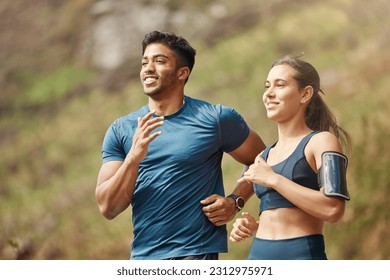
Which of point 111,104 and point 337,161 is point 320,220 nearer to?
point 337,161

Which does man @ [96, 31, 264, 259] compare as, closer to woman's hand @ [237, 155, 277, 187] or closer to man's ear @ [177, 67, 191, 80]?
man's ear @ [177, 67, 191, 80]

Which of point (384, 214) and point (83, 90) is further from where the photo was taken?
point (83, 90)

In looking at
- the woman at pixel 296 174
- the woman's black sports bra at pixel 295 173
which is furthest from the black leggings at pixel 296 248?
the woman's black sports bra at pixel 295 173

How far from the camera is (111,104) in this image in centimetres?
846

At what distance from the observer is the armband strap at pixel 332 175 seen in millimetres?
3178

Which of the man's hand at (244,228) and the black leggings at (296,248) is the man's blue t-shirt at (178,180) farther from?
the black leggings at (296,248)

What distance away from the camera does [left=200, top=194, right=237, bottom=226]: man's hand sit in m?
3.60

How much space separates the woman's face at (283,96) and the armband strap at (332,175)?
31 cm

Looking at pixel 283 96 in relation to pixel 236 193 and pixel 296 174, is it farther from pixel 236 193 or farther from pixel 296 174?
pixel 236 193

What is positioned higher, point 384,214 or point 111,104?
point 111,104

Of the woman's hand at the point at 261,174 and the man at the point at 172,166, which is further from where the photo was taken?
the man at the point at 172,166

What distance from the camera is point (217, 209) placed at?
11.8ft
